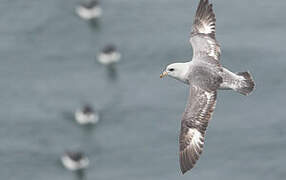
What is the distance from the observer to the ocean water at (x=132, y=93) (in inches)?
2178

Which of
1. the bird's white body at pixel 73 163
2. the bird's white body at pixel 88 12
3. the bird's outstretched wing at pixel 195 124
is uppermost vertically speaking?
the bird's outstretched wing at pixel 195 124

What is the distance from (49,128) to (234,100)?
13.1m

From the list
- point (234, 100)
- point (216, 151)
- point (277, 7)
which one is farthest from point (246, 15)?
point (216, 151)

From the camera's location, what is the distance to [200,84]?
26.6 meters

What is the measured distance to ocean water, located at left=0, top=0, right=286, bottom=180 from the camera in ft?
181

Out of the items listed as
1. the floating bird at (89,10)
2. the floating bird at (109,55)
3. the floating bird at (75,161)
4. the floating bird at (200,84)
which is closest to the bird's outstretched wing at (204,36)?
the floating bird at (200,84)

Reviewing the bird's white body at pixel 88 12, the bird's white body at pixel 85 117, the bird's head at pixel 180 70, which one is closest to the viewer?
the bird's head at pixel 180 70

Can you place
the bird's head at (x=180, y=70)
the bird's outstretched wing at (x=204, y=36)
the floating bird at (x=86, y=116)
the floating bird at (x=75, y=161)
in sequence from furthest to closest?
1. the floating bird at (x=86, y=116)
2. the floating bird at (x=75, y=161)
3. the bird's outstretched wing at (x=204, y=36)
4. the bird's head at (x=180, y=70)

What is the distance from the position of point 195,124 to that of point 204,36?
15.7 ft

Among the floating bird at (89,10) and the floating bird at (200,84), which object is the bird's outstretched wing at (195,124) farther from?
the floating bird at (89,10)

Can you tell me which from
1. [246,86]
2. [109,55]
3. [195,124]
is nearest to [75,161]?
[109,55]

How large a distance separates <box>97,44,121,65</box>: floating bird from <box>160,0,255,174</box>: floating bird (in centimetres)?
3157

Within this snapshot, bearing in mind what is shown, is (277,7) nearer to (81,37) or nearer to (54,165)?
(81,37)

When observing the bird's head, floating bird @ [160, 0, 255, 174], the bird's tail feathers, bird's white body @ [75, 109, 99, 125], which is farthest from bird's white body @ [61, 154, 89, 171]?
the bird's tail feathers
